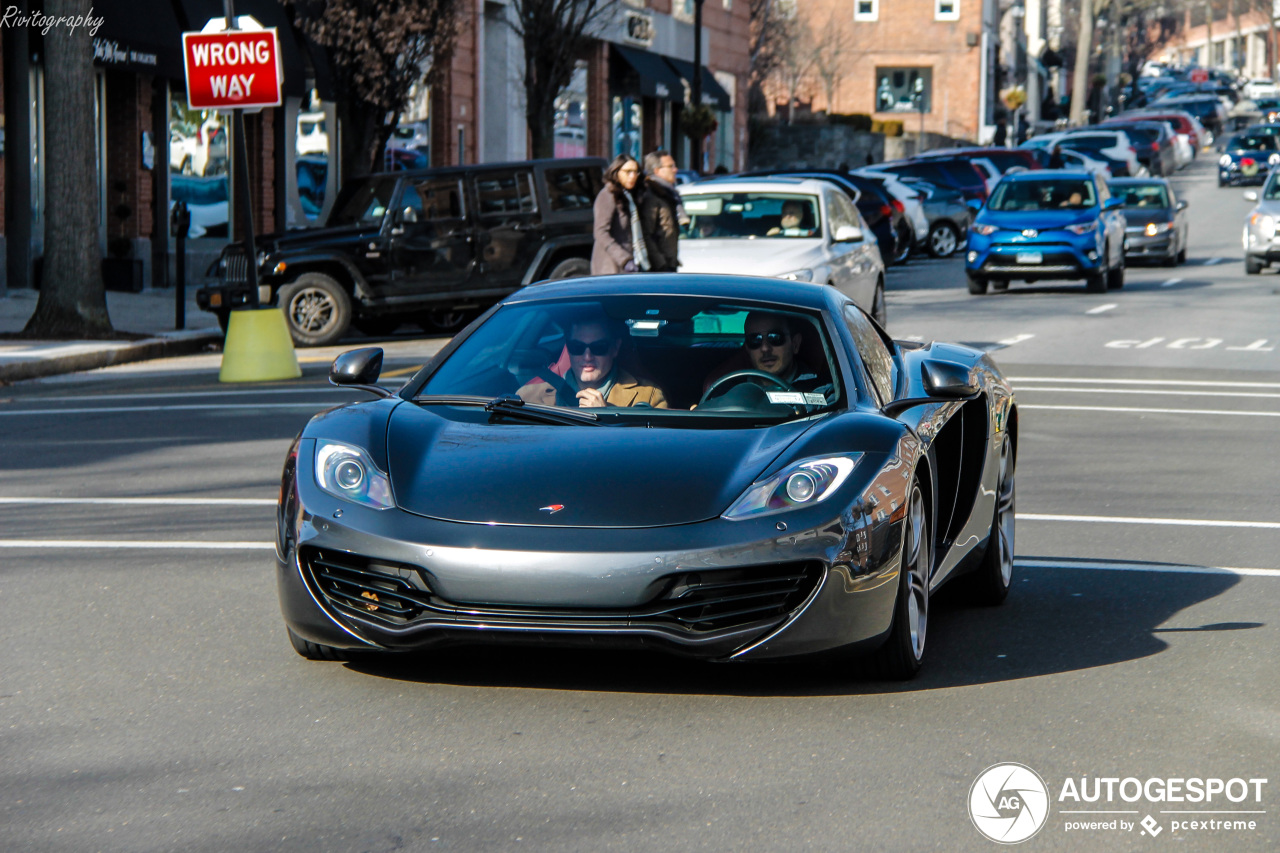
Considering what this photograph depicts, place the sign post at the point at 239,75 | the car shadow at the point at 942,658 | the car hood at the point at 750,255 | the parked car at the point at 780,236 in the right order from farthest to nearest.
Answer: the sign post at the point at 239,75
the parked car at the point at 780,236
the car hood at the point at 750,255
the car shadow at the point at 942,658

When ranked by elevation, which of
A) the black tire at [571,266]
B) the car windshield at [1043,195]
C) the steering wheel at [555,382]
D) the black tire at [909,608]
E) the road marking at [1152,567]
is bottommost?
the road marking at [1152,567]

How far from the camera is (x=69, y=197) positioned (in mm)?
19828

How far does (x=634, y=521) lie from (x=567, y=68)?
27.1 metres

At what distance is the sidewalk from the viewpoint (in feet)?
56.9

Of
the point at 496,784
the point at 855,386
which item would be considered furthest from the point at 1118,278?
the point at 496,784

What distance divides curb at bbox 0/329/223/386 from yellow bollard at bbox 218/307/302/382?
1849mm

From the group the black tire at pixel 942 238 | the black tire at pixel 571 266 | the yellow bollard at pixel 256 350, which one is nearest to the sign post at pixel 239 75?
the yellow bollard at pixel 256 350

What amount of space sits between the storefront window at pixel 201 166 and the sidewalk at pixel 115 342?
313 centimetres

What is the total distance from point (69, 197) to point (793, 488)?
15.9 m

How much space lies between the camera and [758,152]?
68938mm

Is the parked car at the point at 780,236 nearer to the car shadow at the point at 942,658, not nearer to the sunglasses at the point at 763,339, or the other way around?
the car shadow at the point at 942,658

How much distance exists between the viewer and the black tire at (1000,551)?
7172mm

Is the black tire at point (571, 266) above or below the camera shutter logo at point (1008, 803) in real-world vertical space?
above

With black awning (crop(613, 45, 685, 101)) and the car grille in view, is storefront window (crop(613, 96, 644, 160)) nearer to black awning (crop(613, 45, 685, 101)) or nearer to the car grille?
black awning (crop(613, 45, 685, 101))
